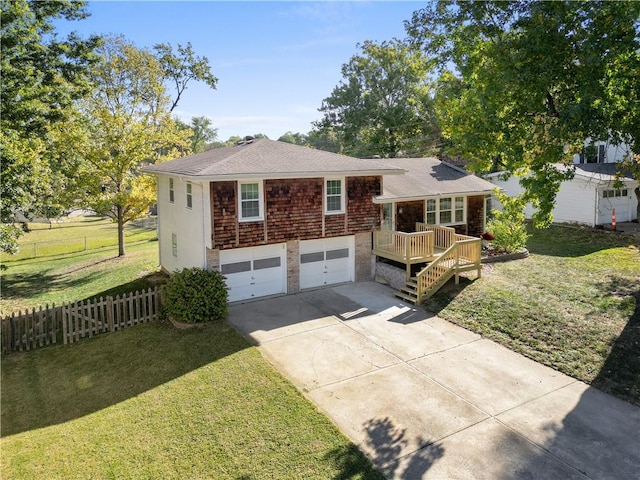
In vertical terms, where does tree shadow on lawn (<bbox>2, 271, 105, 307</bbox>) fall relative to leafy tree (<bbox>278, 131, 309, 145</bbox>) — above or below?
below

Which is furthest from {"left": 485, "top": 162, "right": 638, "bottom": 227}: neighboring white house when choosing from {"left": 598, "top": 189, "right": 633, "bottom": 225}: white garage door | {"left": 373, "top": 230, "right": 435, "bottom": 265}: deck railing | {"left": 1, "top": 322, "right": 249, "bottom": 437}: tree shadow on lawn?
{"left": 1, "top": 322, "right": 249, "bottom": 437}: tree shadow on lawn

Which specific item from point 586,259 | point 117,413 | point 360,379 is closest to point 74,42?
point 117,413

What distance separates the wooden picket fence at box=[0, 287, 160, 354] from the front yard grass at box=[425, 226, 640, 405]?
32.9ft

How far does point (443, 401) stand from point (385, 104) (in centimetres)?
3824

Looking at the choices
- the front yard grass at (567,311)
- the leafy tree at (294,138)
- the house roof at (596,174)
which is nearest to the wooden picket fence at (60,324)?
the front yard grass at (567,311)

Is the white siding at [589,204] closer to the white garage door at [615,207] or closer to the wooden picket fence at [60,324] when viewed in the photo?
the white garage door at [615,207]

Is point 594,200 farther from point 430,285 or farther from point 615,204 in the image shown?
point 430,285

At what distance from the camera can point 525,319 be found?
13297 mm

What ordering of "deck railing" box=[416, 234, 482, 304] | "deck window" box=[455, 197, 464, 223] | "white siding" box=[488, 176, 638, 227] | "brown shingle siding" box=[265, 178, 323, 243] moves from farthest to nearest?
"white siding" box=[488, 176, 638, 227] → "deck window" box=[455, 197, 464, 223] → "deck railing" box=[416, 234, 482, 304] → "brown shingle siding" box=[265, 178, 323, 243]

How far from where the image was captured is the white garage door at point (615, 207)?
92.1 ft

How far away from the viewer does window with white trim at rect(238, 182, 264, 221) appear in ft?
49.2

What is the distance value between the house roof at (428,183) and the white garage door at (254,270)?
15.9 ft

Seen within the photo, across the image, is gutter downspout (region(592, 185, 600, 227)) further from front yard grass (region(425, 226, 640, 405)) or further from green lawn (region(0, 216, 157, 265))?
green lawn (region(0, 216, 157, 265))

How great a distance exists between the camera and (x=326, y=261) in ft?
57.6
